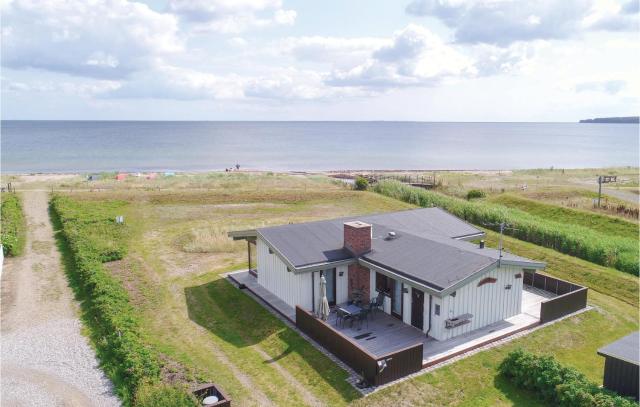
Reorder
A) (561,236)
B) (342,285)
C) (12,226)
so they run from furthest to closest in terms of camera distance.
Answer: (12,226) < (561,236) < (342,285)

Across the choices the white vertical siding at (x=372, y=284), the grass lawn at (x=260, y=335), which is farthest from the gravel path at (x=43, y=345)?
the white vertical siding at (x=372, y=284)

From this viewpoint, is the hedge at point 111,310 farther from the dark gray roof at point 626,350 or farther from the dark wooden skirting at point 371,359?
the dark gray roof at point 626,350

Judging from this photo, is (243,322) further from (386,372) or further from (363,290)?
(386,372)

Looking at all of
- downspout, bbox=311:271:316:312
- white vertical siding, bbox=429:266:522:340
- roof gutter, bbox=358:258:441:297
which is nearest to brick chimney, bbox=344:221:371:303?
roof gutter, bbox=358:258:441:297

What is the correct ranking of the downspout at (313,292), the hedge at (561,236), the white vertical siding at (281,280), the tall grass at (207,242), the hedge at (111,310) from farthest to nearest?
the tall grass at (207,242) < the hedge at (561,236) < the white vertical siding at (281,280) < the downspout at (313,292) < the hedge at (111,310)

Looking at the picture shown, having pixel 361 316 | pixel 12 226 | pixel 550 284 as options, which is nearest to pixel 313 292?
pixel 361 316

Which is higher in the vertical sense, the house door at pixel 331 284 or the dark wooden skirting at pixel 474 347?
the house door at pixel 331 284

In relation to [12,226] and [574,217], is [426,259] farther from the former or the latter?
[12,226]
